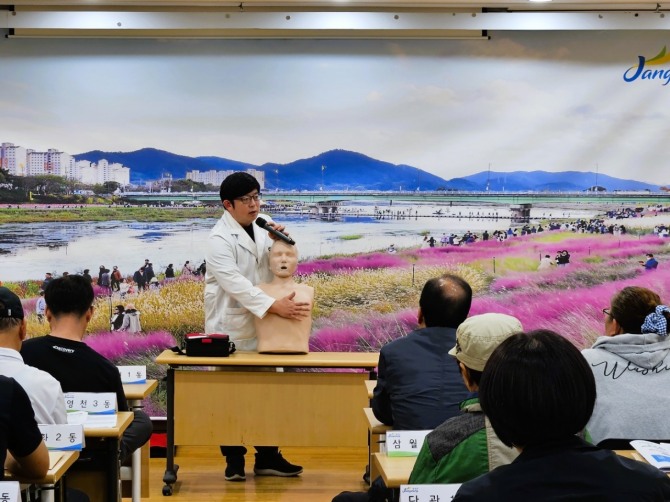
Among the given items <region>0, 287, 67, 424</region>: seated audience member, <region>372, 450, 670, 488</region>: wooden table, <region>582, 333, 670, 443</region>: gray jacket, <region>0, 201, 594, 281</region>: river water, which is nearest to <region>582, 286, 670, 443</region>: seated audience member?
<region>582, 333, 670, 443</region>: gray jacket

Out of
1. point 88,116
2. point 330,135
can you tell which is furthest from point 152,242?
point 330,135

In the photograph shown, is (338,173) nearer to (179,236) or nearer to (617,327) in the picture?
(179,236)

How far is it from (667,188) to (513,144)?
1.11m

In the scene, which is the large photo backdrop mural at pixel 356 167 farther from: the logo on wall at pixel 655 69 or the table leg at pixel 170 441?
the table leg at pixel 170 441

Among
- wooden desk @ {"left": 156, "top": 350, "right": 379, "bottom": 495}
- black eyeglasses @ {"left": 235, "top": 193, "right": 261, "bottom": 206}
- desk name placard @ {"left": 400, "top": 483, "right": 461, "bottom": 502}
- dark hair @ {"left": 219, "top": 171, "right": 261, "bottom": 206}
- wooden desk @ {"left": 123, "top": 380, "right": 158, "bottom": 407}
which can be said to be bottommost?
wooden desk @ {"left": 156, "top": 350, "right": 379, "bottom": 495}

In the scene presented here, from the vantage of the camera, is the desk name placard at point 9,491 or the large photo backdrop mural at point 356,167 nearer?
the desk name placard at point 9,491

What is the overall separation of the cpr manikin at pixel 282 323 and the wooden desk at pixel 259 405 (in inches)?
4.5

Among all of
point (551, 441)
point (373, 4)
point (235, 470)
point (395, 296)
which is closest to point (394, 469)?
point (551, 441)

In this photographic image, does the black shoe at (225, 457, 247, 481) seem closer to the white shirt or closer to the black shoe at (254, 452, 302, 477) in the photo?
the black shoe at (254, 452, 302, 477)

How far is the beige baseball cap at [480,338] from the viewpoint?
6.54 ft

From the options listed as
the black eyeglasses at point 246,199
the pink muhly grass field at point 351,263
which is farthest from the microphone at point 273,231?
the pink muhly grass field at point 351,263

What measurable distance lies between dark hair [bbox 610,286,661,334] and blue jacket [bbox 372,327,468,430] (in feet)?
1.93

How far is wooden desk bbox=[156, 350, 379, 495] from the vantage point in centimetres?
430

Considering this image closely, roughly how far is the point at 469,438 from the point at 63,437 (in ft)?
4.32
